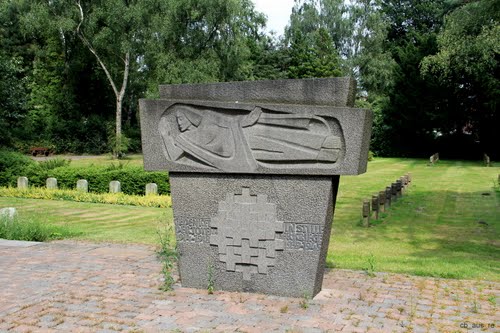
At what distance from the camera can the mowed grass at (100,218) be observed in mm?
11047

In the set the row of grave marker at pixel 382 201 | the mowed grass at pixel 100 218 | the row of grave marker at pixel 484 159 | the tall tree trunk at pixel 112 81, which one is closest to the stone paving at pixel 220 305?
the mowed grass at pixel 100 218

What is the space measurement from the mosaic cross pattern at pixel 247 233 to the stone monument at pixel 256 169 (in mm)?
13

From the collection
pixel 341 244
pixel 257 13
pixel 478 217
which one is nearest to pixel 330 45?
pixel 257 13

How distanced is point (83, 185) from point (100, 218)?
566cm

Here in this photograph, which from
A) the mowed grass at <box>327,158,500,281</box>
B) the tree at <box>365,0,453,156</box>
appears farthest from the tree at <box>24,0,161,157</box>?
the tree at <box>365,0,453,156</box>

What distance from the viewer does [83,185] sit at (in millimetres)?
19188

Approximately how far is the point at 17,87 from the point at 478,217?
33475mm

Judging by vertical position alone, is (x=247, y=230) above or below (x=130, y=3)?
below

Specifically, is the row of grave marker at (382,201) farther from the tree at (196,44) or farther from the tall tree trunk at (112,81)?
the tall tree trunk at (112,81)

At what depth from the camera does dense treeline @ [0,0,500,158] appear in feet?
110

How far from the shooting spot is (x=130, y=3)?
111 feet

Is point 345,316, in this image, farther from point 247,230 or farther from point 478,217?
point 478,217

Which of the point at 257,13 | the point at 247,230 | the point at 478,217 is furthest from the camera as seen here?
the point at 257,13

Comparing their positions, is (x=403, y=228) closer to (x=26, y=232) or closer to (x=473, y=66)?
(x=26, y=232)
